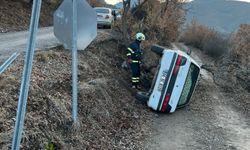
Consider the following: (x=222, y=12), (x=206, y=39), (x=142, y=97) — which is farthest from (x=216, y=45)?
(x=222, y=12)

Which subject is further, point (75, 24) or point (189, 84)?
point (189, 84)

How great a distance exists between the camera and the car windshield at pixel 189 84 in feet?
46.3

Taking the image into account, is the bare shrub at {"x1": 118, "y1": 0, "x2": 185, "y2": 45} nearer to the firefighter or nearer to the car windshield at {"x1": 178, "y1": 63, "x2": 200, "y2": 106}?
the firefighter

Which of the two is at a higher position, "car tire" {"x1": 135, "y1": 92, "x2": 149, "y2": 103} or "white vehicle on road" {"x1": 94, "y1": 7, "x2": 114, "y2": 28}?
"car tire" {"x1": 135, "y1": 92, "x2": 149, "y2": 103}

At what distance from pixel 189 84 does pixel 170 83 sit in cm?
97

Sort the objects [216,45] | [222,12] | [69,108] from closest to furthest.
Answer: [69,108], [216,45], [222,12]

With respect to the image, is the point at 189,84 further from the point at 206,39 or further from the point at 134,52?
the point at 206,39

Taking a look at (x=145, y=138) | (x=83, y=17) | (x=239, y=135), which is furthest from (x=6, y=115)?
(x=239, y=135)

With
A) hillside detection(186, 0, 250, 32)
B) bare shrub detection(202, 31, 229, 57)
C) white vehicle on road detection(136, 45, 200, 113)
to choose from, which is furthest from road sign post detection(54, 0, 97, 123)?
hillside detection(186, 0, 250, 32)

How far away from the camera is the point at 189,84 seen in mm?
14406

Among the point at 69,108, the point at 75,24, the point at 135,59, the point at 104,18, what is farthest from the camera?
the point at 104,18

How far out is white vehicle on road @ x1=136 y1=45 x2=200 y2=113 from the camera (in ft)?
44.6

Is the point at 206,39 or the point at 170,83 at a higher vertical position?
the point at 170,83

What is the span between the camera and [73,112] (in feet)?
28.7
